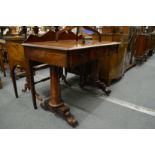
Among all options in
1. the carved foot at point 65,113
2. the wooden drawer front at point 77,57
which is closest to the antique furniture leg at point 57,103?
the carved foot at point 65,113

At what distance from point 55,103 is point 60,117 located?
6.4 inches

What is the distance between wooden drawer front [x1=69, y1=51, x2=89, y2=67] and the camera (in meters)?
1.14

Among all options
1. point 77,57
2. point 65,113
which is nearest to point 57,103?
point 65,113

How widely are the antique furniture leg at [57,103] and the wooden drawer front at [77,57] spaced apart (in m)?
0.35

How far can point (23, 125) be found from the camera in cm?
147

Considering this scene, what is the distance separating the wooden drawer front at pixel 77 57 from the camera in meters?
1.14

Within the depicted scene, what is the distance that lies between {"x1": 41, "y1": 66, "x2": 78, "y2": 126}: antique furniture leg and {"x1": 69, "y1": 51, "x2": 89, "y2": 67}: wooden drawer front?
345 millimetres

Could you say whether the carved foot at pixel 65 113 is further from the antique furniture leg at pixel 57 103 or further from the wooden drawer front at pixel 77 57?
the wooden drawer front at pixel 77 57

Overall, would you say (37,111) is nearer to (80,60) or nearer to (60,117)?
(60,117)

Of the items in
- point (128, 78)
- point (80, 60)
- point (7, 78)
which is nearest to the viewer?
point (80, 60)

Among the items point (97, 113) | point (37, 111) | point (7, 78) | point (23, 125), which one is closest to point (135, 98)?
point (97, 113)

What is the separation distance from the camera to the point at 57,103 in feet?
5.29

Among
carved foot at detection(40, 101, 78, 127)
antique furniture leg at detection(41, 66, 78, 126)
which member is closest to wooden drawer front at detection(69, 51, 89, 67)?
antique furniture leg at detection(41, 66, 78, 126)
